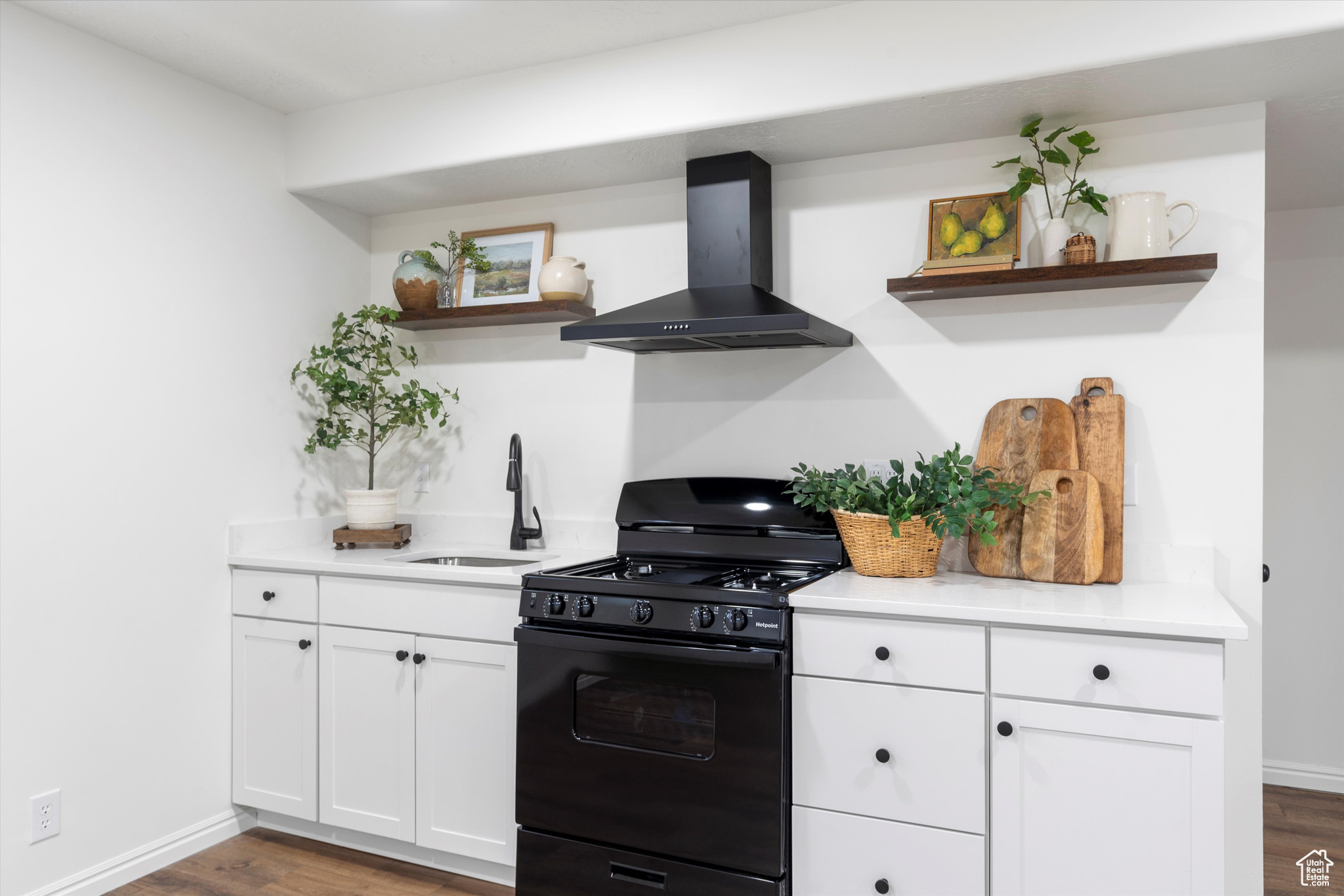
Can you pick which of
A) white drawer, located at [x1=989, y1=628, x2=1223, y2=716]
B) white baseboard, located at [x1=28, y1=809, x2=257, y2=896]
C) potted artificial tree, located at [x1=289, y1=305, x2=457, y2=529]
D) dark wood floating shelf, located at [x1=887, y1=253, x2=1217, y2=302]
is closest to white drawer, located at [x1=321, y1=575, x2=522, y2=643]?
potted artificial tree, located at [x1=289, y1=305, x2=457, y2=529]

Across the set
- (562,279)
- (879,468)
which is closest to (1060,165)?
(879,468)

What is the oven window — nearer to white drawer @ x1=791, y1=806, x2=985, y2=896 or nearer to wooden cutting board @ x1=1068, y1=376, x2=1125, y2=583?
white drawer @ x1=791, y1=806, x2=985, y2=896

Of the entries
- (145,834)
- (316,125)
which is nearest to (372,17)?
(316,125)

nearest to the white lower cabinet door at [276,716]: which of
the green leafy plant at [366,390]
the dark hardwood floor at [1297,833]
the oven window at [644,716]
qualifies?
the green leafy plant at [366,390]

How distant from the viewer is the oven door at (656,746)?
6.63 ft

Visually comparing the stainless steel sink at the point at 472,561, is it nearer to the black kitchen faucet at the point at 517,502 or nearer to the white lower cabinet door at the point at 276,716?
the black kitchen faucet at the point at 517,502

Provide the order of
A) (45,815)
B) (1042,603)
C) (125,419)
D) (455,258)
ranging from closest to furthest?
(1042,603), (45,815), (125,419), (455,258)

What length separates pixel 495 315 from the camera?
2.99 m

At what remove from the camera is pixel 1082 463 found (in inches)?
91.7

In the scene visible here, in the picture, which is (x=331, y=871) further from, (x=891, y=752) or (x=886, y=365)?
(x=886, y=365)

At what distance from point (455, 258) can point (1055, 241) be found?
208cm

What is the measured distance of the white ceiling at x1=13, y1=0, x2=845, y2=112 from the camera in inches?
90.6

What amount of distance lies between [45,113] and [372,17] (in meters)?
0.94

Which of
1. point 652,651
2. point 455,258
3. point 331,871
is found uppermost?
point 455,258
